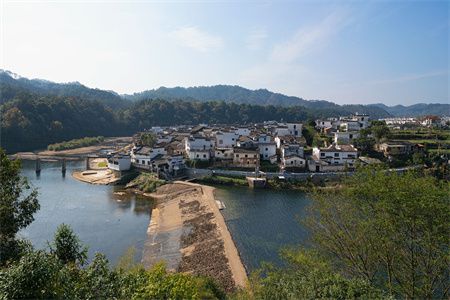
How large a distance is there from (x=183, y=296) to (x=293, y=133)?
1989 inches

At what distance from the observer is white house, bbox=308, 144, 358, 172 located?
43.0 meters

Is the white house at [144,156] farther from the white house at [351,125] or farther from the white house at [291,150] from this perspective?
the white house at [351,125]

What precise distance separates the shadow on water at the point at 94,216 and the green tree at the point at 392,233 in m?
14.8

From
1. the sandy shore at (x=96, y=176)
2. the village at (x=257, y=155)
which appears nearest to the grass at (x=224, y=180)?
the village at (x=257, y=155)

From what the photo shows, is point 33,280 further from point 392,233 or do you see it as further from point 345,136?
point 345,136

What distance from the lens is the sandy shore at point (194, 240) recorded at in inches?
802

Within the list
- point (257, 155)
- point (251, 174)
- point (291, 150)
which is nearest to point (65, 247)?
point (251, 174)

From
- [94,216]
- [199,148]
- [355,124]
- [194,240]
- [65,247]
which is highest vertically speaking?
[355,124]

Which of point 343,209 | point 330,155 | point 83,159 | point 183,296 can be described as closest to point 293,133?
point 330,155

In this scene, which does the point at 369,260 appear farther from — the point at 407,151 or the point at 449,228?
the point at 407,151

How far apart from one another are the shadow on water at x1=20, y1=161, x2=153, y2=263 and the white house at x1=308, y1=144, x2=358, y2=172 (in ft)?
67.5

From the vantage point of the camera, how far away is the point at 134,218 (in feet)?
101

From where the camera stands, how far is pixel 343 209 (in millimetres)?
13906

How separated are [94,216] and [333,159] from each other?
2866 cm
